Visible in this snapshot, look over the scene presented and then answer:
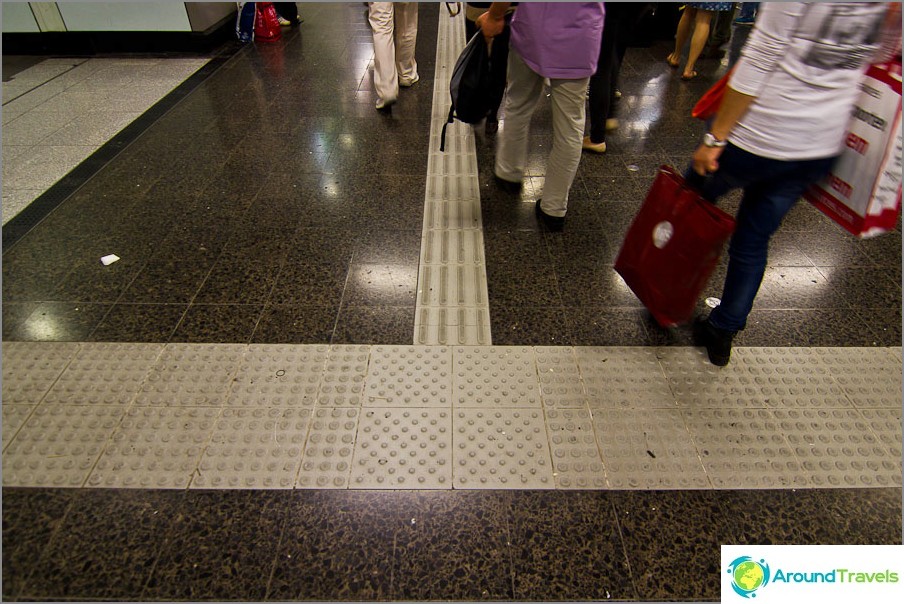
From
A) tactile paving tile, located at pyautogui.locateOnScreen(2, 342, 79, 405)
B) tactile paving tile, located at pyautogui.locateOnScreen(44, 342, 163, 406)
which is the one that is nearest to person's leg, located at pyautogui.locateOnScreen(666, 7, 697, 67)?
tactile paving tile, located at pyautogui.locateOnScreen(44, 342, 163, 406)

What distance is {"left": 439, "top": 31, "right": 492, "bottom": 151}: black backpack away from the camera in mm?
2654

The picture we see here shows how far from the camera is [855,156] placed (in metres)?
1.59

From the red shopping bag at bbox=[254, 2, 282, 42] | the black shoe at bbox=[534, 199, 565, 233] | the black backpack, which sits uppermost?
the black backpack

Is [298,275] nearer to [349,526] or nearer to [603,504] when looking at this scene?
[349,526]

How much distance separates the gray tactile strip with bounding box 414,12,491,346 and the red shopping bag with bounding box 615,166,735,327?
0.70m

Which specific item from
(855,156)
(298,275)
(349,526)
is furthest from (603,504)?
(298,275)

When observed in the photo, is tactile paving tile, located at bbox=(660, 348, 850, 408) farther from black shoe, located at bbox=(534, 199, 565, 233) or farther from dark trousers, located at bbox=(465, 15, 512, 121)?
dark trousers, located at bbox=(465, 15, 512, 121)

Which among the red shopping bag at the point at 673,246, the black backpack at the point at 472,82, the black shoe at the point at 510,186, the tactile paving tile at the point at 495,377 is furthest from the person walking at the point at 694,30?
the tactile paving tile at the point at 495,377

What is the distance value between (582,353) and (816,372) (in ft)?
3.09

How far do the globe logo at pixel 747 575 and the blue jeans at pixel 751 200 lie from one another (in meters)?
0.90

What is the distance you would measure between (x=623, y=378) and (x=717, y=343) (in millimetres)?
425

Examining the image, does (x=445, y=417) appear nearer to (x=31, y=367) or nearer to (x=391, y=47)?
(x=31, y=367)

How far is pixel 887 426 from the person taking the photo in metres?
1.89

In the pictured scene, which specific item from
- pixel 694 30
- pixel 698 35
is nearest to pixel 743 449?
pixel 698 35
